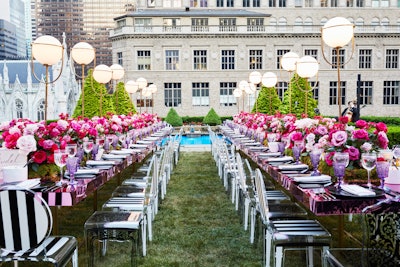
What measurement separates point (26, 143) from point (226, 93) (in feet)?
98.0

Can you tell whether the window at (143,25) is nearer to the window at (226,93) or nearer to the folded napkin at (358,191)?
the window at (226,93)

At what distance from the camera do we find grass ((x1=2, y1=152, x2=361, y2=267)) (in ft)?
15.1

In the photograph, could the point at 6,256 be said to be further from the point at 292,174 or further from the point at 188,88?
the point at 188,88

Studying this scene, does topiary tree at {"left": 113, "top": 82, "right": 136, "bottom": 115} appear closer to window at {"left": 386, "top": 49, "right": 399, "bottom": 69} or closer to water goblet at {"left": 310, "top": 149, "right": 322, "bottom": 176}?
water goblet at {"left": 310, "top": 149, "right": 322, "bottom": 176}

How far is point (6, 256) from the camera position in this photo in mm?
3031

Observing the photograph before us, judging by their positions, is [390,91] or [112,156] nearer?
[112,156]

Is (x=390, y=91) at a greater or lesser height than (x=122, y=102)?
greater

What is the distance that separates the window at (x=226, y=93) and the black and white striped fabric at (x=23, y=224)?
Answer: 3079 centimetres

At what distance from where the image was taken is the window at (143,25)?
3312 centimetres

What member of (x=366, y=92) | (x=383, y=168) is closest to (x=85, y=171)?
(x=383, y=168)

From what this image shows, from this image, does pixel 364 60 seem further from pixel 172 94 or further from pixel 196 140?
pixel 196 140

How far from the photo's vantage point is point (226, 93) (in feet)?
110

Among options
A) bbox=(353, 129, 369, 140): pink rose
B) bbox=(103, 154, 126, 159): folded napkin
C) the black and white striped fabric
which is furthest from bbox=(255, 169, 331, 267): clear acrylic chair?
bbox=(103, 154, 126, 159): folded napkin

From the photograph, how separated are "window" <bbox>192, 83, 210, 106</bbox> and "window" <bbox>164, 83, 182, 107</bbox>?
3.70 feet
